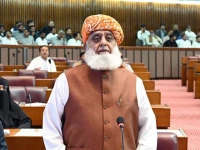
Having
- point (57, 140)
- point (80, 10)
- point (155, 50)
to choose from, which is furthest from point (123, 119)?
point (80, 10)

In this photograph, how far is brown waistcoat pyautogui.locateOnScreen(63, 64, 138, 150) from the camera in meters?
2.54

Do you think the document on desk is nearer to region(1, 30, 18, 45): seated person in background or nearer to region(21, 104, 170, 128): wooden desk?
region(21, 104, 170, 128): wooden desk

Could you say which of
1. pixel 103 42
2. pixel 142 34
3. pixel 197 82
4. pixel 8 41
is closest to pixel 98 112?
pixel 103 42

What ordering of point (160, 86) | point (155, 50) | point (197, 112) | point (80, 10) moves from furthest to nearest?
1. point (80, 10)
2. point (155, 50)
3. point (160, 86)
4. point (197, 112)

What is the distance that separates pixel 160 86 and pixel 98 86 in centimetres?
1101

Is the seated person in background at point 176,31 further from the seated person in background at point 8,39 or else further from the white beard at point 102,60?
the white beard at point 102,60

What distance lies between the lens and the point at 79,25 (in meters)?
19.3

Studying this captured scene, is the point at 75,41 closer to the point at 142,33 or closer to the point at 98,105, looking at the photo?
the point at 142,33

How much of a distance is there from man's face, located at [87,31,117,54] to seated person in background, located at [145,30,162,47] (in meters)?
14.7

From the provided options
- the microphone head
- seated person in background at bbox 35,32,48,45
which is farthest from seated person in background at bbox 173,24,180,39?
the microphone head

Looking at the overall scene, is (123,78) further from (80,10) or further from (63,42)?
(80,10)

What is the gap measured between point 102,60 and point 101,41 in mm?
110

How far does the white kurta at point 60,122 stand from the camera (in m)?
2.54

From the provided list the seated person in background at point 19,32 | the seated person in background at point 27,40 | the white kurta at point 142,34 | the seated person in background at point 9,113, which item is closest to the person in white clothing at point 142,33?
the white kurta at point 142,34
